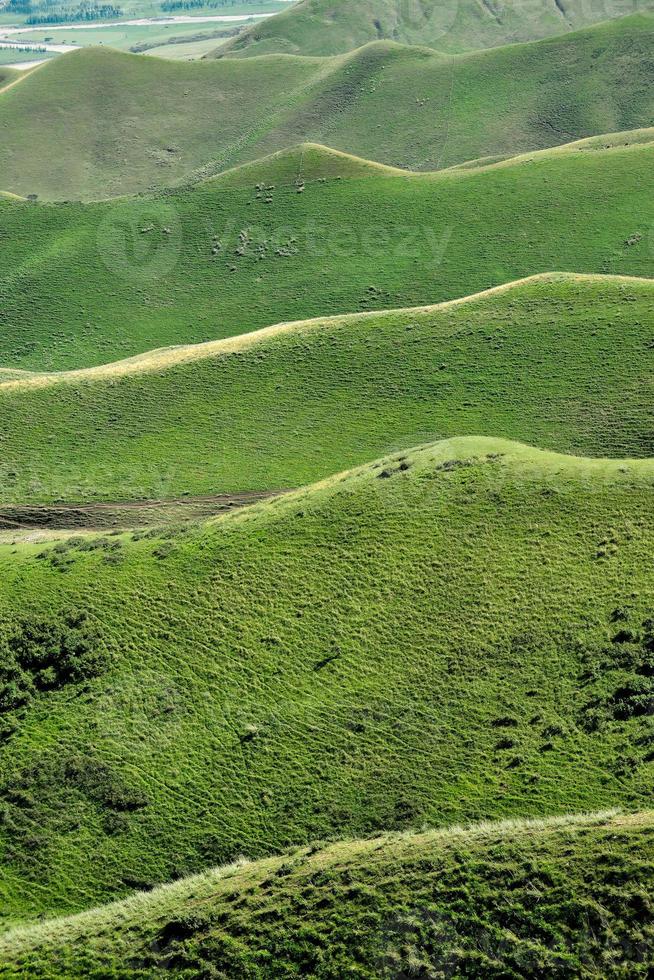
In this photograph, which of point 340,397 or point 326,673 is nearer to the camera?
point 326,673

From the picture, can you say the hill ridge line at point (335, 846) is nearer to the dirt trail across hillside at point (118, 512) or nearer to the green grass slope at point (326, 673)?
the green grass slope at point (326, 673)

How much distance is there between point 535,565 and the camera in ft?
122

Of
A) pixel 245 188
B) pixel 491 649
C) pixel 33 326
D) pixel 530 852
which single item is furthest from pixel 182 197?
pixel 530 852

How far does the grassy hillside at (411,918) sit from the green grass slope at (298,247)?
217ft

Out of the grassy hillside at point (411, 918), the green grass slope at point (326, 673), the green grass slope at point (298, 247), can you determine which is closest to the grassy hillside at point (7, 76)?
the green grass slope at point (298, 247)

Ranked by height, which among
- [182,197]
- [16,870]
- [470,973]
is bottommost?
[16,870]

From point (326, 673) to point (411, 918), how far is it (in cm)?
1221

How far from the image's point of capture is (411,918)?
917 inches

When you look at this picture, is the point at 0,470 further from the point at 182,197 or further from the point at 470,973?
the point at 182,197

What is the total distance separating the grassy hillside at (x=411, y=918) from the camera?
22.2 meters

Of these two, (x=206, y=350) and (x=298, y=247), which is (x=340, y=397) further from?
(x=298, y=247)

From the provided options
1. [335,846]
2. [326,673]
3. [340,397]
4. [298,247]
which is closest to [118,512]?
[340,397]

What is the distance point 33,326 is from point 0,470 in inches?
1576

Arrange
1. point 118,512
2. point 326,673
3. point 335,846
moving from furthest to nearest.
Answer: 1. point 118,512
2. point 326,673
3. point 335,846
